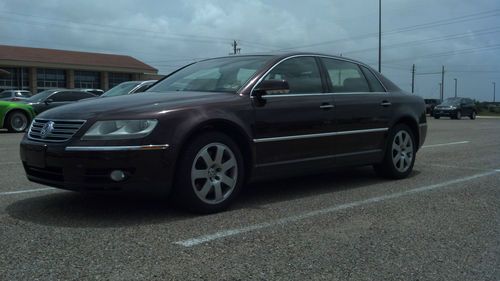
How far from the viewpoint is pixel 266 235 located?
13.9 feet

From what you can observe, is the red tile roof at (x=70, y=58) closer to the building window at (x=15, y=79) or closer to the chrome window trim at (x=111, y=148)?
the building window at (x=15, y=79)

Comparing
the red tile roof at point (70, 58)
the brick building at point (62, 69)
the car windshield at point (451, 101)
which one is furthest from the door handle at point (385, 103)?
the red tile roof at point (70, 58)

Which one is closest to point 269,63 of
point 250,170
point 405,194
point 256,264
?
point 250,170

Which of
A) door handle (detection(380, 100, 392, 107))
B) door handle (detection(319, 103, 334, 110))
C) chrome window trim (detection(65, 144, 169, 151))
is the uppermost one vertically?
door handle (detection(380, 100, 392, 107))

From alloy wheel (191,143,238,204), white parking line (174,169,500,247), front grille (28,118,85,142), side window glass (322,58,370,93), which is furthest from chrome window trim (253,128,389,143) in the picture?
front grille (28,118,85,142)

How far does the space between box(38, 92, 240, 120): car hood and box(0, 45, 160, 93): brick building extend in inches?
2369

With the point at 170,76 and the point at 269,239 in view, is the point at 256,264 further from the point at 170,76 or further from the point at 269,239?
the point at 170,76

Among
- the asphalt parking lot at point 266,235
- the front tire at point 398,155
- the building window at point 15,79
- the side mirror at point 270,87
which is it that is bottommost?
the asphalt parking lot at point 266,235

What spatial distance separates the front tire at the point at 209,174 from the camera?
15.3ft

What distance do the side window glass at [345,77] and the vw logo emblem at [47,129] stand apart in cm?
305

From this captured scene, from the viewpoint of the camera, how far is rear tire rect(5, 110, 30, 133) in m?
16.3

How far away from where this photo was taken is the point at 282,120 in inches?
212

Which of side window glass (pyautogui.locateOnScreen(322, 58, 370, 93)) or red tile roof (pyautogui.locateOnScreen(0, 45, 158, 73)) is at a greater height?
red tile roof (pyautogui.locateOnScreen(0, 45, 158, 73))

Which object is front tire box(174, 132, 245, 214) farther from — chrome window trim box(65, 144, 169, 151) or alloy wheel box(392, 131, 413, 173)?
alloy wheel box(392, 131, 413, 173)
